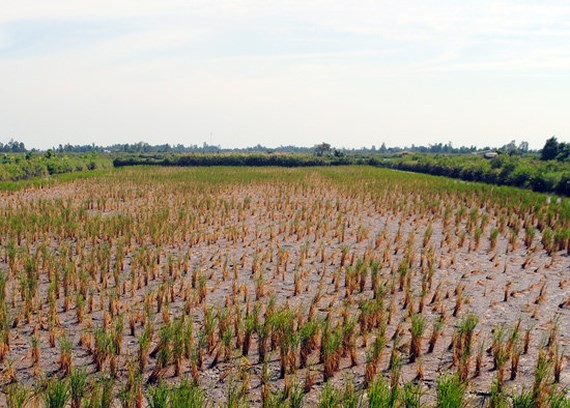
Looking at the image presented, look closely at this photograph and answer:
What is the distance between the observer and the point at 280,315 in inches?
232

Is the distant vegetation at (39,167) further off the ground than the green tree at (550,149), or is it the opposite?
the green tree at (550,149)

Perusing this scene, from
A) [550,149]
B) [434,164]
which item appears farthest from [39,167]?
[550,149]

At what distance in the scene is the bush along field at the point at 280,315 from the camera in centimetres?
461

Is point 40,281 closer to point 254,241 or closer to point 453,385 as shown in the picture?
point 254,241

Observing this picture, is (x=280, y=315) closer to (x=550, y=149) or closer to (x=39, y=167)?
(x=39, y=167)

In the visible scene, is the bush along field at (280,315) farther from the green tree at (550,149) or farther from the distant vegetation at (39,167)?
the green tree at (550,149)

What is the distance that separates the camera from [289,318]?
5887 mm

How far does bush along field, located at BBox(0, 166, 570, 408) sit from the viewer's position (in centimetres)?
461

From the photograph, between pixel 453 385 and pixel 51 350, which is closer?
pixel 453 385

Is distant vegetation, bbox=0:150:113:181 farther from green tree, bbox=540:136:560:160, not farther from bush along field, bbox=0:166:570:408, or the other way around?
green tree, bbox=540:136:560:160

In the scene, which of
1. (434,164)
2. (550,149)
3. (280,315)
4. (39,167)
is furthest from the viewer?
(550,149)

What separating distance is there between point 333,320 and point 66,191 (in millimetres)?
Result: 20200

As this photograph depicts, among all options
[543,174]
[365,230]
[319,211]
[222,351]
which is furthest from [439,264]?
[543,174]

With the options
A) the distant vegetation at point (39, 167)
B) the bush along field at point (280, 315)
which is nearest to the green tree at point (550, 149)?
the bush along field at point (280, 315)
